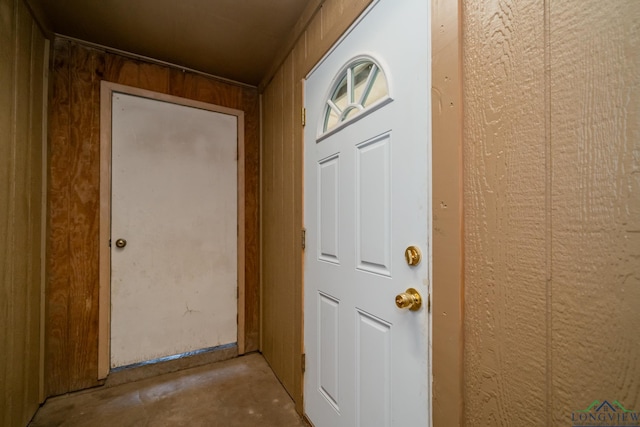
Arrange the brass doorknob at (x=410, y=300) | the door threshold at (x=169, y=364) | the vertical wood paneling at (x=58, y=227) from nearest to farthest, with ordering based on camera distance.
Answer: the brass doorknob at (x=410, y=300) → the vertical wood paneling at (x=58, y=227) → the door threshold at (x=169, y=364)

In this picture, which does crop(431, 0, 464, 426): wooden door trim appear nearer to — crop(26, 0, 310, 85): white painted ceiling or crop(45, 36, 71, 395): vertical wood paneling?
crop(26, 0, 310, 85): white painted ceiling

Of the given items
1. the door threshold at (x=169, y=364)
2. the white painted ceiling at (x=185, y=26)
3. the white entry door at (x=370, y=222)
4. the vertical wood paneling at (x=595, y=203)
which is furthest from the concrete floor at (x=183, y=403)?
the white painted ceiling at (x=185, y=26)

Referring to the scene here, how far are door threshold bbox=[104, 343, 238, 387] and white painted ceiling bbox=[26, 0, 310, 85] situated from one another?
2290 millimetres

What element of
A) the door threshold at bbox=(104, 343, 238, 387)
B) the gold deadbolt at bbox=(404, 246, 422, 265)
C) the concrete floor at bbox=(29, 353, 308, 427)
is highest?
the gold deadbolt at bbox=(404, 246, 422, 265)

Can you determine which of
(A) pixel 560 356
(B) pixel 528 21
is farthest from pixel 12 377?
(B) pixel 528 21

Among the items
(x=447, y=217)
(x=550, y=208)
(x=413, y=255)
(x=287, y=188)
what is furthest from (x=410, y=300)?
(x=287, y=188)

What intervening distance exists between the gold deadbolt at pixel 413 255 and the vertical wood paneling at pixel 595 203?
31cm

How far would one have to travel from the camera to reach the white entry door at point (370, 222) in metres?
0.79

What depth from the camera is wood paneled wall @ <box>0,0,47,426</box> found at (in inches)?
46.9

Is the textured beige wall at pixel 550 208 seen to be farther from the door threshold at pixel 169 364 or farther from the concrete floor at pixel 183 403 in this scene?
the door threshold at pixel 169 364

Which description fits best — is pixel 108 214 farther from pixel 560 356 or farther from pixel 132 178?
pixel 560 356

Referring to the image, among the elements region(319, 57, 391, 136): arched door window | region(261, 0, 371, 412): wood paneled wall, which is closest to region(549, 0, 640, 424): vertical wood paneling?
region(319, 57, 391, 136): arched door window

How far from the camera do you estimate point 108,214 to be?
5.85 feet

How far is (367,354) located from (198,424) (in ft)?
3.81
